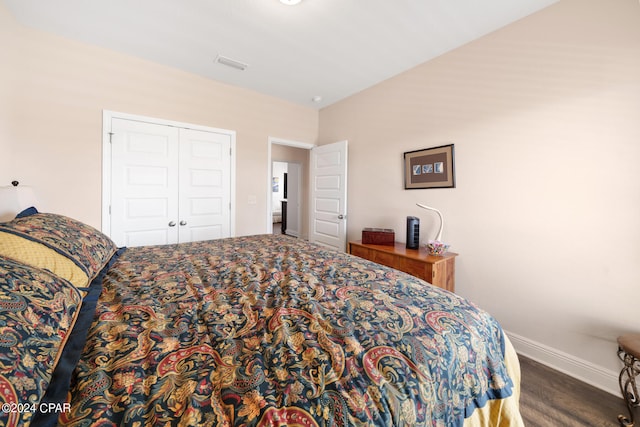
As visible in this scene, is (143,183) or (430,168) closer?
(430,168)

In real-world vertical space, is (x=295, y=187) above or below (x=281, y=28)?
below

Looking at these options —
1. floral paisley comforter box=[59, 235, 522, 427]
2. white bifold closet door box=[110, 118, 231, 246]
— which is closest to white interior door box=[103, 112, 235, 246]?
white bifold closet door box=[110, 118, 231, 246]

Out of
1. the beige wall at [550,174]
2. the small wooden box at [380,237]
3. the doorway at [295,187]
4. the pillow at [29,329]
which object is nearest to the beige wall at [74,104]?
the doorway at [295,187]

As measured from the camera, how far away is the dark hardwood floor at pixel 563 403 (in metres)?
1.44

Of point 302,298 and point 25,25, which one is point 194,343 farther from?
point 25,25

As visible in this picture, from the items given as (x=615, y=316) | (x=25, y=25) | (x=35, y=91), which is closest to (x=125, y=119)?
(x=35, y=91)

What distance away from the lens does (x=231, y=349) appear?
29.2 inches

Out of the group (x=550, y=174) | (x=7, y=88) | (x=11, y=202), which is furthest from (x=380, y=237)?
(x=7, y=88)

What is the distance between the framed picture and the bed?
1707mm

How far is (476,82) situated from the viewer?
2.34m

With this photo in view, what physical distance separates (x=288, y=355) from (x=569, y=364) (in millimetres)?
2392

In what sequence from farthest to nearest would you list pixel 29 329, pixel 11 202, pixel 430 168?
1. pixel 430 168
2. pixel 11 202
3. pixel 29 329

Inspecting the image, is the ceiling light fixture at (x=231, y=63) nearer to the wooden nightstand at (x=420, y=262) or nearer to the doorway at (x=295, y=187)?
the doorway at (x=295, y=187)

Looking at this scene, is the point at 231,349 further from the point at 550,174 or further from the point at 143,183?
the point at 143,183
